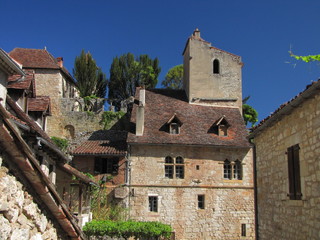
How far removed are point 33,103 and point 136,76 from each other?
32.4 m

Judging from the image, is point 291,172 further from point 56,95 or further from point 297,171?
point 56,95

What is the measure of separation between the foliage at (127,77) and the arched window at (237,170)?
73.3 feet

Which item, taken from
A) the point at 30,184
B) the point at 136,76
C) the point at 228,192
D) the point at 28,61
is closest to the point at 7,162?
the point at 30,184

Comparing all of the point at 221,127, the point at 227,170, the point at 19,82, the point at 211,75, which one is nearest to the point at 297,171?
the point at 19,82

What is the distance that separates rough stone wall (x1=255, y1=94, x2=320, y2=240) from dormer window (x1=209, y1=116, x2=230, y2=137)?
46.5 feet

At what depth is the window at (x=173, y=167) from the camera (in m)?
24.2

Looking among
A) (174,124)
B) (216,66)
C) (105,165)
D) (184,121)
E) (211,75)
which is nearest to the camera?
(105,165)

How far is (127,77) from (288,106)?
1512 inches

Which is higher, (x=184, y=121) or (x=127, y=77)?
(x=127, y=77)

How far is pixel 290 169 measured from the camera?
8.54 metres

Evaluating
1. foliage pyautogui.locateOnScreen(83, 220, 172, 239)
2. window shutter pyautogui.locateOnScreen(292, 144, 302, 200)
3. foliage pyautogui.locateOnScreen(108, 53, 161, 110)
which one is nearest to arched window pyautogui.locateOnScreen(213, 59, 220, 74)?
foliage pyautogui.locateOnScreen(83, 220, 172, 239)

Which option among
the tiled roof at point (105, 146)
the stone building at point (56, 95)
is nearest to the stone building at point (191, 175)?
the tiled roof at point (105, 146)

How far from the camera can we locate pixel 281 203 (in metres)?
9.09

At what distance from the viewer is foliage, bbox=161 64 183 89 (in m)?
49.0
